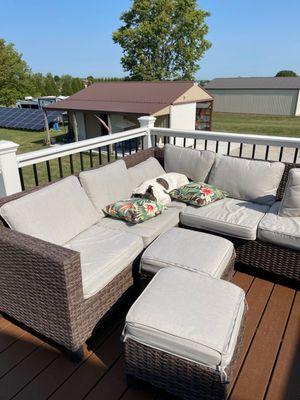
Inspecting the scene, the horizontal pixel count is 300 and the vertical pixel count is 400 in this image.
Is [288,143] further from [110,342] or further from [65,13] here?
[65,13]

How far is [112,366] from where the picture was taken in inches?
67.7

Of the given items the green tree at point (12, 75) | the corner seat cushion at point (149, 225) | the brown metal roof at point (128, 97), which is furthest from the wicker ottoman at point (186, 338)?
the green tree at point (12, 75)

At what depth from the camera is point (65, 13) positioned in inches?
645

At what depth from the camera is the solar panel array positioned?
17438 mm

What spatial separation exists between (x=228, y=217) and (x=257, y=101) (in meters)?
29.7

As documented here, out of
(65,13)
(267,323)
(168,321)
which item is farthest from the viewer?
(65,13)

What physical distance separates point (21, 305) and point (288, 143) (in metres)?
2.78

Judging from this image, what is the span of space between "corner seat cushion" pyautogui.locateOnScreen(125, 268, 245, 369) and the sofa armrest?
0.37m

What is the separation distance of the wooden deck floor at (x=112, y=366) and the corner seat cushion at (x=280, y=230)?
1.62 ft

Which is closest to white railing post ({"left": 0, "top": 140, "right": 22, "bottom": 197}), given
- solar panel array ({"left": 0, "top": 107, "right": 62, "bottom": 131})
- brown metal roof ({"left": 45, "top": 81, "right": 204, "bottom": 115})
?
brown metal roof ({"left": 45, "top": 81, "right": 204, "bottom": 115})

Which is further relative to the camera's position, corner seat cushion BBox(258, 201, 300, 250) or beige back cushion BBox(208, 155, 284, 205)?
beige back cushion BBox(208, 155, 284, 205)

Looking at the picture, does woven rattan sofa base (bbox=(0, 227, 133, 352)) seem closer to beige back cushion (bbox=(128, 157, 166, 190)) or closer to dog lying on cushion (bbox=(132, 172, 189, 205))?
dog lying on cushion (bbox=(132, 172, 189, 205))

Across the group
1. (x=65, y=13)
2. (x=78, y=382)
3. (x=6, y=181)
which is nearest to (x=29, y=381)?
(x=78, y=382)

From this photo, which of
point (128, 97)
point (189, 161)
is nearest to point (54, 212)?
point (189, 161)
